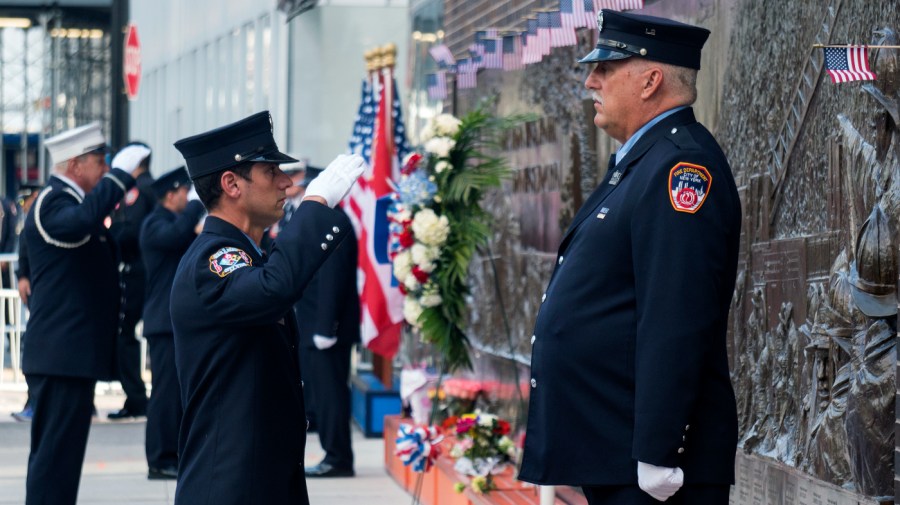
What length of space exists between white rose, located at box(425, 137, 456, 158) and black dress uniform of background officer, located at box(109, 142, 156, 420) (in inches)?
199

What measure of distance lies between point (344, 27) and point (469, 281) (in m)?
6.28

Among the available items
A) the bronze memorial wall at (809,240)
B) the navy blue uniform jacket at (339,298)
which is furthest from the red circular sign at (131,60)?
the bronze memorial wall at (809,240)

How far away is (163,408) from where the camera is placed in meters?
9.09

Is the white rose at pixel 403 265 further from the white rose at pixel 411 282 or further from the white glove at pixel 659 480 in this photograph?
the white glove at pixel 659 480

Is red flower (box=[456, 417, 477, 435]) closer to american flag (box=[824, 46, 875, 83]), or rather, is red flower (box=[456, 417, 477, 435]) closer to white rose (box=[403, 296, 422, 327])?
white rose (box=[403, 296, 422, 327])

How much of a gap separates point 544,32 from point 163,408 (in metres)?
3.67

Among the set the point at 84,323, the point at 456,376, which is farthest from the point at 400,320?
the point at 84,323

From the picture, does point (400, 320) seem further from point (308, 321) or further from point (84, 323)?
point (84, 323)

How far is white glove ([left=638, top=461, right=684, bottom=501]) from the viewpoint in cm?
327

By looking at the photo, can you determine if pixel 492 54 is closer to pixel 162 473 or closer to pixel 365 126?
pixel 365 126

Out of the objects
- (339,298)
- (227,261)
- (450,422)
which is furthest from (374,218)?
(227,261)

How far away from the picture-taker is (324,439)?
30.2 feet

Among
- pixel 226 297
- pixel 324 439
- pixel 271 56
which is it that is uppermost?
pixel 271 56

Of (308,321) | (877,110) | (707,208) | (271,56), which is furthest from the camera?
(271,56)
